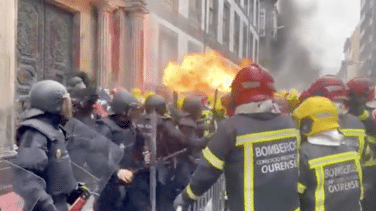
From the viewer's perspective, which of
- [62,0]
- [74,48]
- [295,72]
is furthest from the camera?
[295,72]

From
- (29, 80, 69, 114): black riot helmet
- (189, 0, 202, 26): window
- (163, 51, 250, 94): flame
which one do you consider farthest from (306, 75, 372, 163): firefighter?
(189, 0, 202, 26): window

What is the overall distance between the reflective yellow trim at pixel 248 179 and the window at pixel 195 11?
16.6m

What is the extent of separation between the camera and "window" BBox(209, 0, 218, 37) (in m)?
23.6

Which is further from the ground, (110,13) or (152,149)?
(110,13)

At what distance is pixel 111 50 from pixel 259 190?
10637 millimetres

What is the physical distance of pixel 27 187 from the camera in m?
3.31

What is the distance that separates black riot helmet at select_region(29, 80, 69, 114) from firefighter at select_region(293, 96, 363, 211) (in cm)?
178

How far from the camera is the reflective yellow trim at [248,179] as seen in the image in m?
3.29

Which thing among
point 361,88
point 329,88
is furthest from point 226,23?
point 329,88

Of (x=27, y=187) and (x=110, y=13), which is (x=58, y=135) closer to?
(x=27, y=187)

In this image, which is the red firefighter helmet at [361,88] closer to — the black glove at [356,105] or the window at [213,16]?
the black glove at [356,105]

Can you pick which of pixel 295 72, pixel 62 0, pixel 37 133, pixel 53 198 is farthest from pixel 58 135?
pixel 295 72

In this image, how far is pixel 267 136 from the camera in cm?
334

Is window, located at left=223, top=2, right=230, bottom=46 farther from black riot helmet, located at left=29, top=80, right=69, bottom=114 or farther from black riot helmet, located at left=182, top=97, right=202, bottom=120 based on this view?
black riot helmet, located at left=29, top=80, right=69, bottom=114
